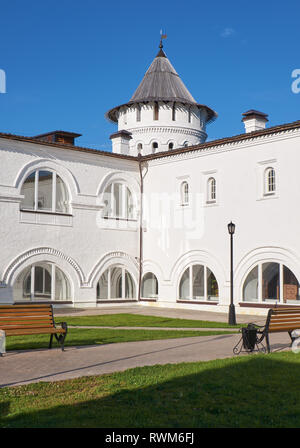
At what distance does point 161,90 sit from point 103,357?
2934cm

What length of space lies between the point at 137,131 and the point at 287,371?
2834cm

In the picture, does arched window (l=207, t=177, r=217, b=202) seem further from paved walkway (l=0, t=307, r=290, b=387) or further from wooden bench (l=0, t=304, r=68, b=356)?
wooden bench (l=0, t=304, r=68, b=356)

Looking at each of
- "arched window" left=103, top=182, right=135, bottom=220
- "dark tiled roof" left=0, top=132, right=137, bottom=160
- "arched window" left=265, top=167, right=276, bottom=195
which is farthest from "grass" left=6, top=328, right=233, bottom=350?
"arched window" left=103, top=182, right=135, bottom=220

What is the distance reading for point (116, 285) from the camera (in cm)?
2945

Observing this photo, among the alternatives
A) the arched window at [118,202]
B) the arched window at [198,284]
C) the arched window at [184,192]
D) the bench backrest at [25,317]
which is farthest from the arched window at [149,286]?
the bench backrest at [25,317]

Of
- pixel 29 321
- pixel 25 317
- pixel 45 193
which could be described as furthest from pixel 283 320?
pixel 45 193

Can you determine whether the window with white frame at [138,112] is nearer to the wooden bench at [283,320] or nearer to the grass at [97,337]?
the grass at [97,337]

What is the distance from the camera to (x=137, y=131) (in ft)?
122

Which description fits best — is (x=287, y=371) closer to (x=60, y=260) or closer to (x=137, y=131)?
(x=60, y=260)

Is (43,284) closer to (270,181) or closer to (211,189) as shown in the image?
(211,189)

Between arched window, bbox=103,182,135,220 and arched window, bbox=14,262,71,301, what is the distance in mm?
4014

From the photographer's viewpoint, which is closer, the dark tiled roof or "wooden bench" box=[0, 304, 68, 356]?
"wooden bench" box=[0, 304, 68, 356]

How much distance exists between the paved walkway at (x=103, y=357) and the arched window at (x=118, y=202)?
14684 mm

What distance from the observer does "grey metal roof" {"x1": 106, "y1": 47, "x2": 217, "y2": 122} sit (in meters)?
37.1
